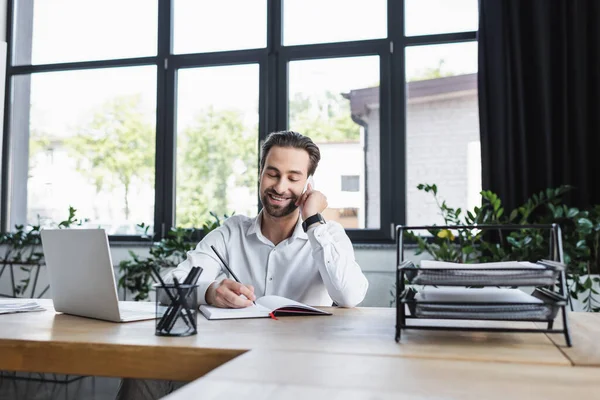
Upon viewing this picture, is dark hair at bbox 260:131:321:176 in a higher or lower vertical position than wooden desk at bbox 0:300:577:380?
higher

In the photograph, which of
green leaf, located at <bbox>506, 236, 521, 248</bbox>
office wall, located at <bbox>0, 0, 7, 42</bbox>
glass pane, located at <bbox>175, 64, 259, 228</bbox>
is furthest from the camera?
office wall, located at <bbox>0, 0, 7, 42</bbox>

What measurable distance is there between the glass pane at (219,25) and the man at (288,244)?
1851 millimetres

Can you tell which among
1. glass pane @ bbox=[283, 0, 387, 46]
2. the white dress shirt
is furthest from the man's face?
glass pane @ bbox=[283, 0, 387, 46]

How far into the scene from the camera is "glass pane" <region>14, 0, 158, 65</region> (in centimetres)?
401

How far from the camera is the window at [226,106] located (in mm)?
3457

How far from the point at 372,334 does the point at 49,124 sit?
3.65 m

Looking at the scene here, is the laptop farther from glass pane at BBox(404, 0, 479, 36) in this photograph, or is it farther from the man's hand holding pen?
glass pane at BBox(404, 0, 479, 36)

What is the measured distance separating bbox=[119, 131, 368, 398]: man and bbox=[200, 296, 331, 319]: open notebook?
0.29 meters

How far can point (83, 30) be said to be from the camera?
13.5ft

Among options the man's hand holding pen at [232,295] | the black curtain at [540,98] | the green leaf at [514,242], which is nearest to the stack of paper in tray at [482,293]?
the man's hand holding pen at [232,295]

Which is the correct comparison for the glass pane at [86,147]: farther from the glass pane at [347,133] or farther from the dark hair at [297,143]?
the dark hair at [297,143]

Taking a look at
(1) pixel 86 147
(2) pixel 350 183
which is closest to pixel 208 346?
(2) pixel 350 183

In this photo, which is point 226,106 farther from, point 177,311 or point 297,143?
point 177,311

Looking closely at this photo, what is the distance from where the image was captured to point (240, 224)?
7.03 feet
